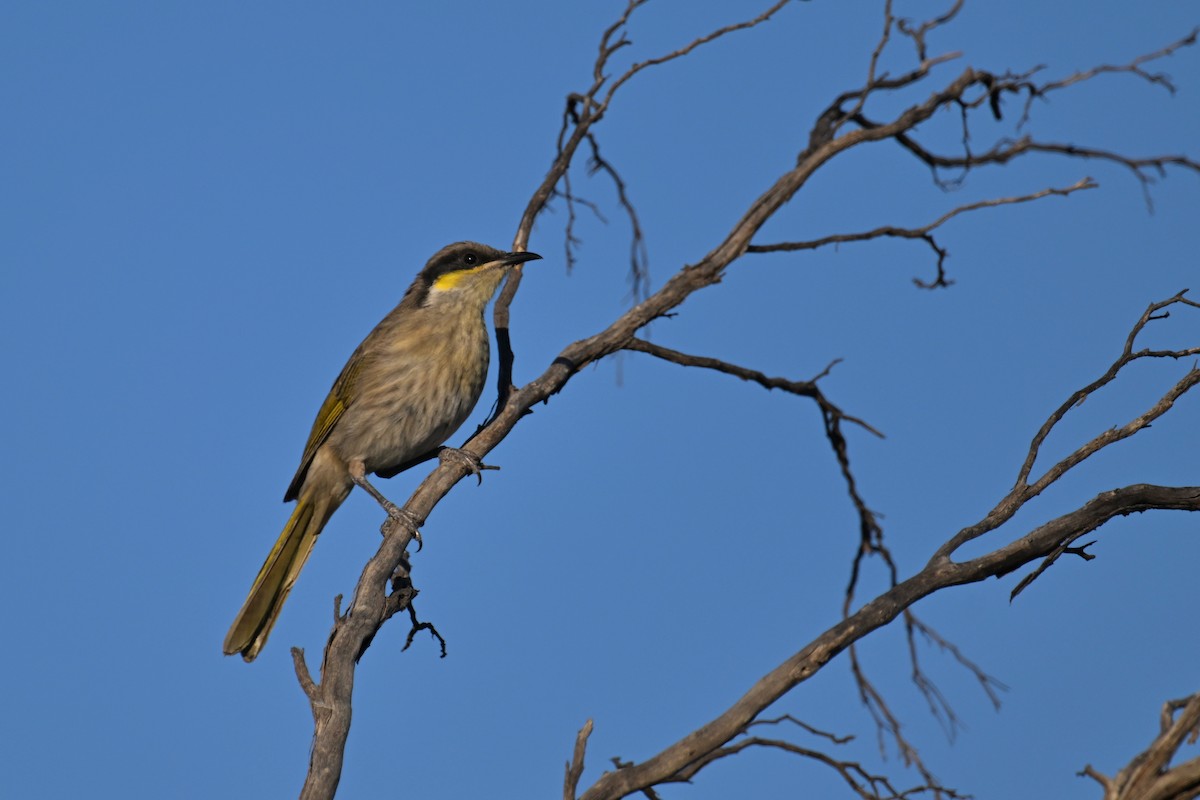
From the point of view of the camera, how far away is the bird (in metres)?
6.15

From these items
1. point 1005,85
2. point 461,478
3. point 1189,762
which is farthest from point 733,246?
point 1189,762

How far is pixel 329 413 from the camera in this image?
6504mm

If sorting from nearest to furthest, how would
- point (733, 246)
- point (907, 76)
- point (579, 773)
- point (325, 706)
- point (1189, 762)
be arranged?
1. point (1189, 762)
2. point (579, 773)
3. point (325, 706)
4. point (733, 246)
5. point (907, 76)

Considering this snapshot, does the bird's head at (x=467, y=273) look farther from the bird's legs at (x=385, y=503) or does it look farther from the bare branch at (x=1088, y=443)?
the bare branch at (x=1088, y=443)

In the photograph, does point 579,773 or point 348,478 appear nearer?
point 579,773

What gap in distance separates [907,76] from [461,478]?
11.3 ft

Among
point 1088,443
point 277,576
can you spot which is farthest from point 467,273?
point 1088,443

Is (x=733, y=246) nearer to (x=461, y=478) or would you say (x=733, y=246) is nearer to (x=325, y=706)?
(x=461, y=478)

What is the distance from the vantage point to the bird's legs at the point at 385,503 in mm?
4945

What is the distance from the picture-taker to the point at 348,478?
6.33 m

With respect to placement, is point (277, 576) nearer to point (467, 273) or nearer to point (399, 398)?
point (399, 398)

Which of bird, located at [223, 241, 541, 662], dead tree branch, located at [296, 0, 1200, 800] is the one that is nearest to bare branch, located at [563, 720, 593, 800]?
dead tree branch, located at [296, 0, 1200, 800]

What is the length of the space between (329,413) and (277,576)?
101 cm

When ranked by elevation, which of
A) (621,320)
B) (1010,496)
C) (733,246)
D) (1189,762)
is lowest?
(1189,762)
